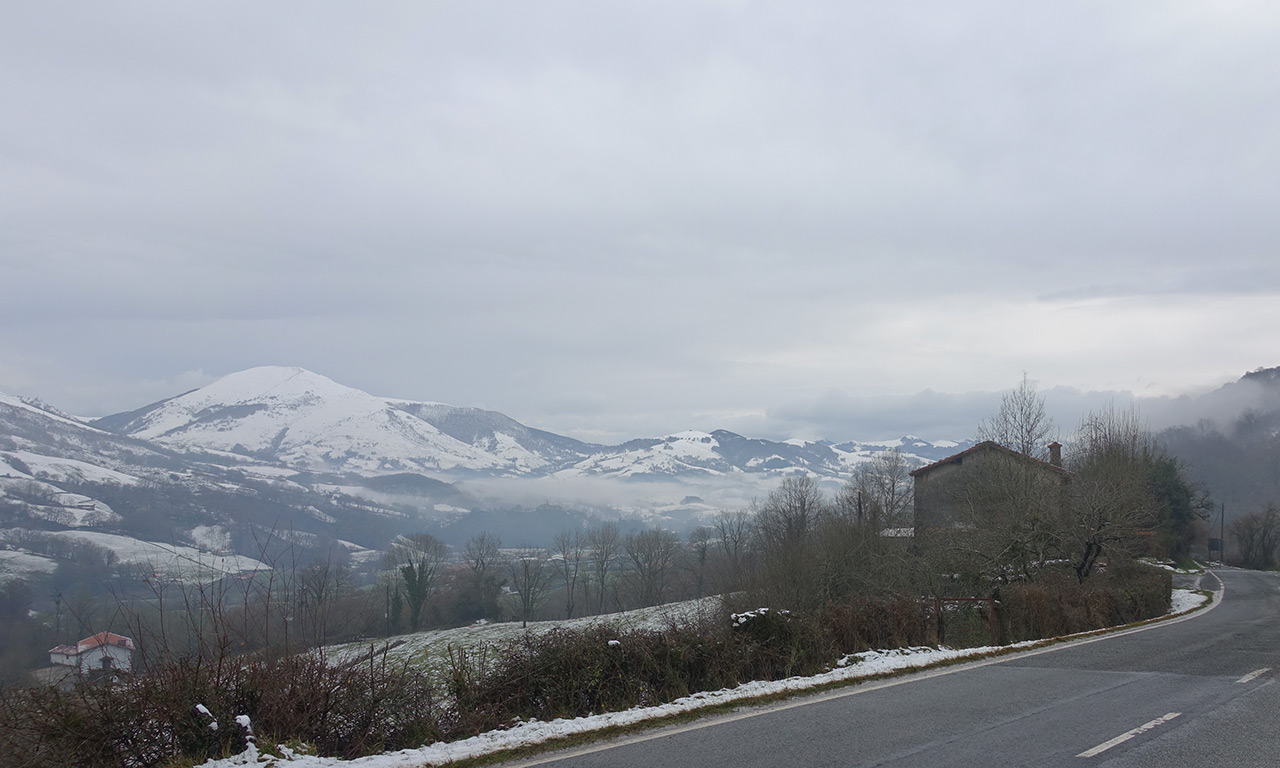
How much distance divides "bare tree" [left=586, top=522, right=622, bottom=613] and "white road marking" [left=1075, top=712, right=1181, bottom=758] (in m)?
96.1

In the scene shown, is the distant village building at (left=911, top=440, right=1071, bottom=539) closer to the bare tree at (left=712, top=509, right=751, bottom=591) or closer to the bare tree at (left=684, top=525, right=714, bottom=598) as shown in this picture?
the bare tree at (left=712, top=509, right=751, bottom=591)

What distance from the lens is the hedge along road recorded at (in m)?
7.47

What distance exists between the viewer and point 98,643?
7.85 metres

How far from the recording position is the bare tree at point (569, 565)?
104m

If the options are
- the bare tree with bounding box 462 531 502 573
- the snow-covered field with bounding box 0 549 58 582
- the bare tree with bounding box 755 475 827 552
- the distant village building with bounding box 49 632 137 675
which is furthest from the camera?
the bare tree with bounding box 462 531 502 573

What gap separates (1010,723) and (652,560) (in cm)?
9533

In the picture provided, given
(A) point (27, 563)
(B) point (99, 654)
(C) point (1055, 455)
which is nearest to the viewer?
(B) point (99, 654)

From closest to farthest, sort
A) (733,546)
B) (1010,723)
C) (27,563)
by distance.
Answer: (1010,723) → (733,546) → (27,563)

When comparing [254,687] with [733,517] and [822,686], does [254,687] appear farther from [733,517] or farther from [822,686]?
[733,517]

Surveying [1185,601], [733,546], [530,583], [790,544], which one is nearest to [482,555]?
[530,583]

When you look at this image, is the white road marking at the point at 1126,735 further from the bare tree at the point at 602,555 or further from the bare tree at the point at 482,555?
the bare tree at the point at 602,555

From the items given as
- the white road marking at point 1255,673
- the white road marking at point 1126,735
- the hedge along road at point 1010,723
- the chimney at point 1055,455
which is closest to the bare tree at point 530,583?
the chimney at point 1055,455

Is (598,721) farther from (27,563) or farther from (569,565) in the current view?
(27,563)

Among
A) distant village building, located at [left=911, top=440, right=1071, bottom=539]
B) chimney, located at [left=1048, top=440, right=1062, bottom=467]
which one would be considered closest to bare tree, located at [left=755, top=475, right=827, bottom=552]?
distant village building, located at [left=911, top=440, right=1071, bottom=539]
